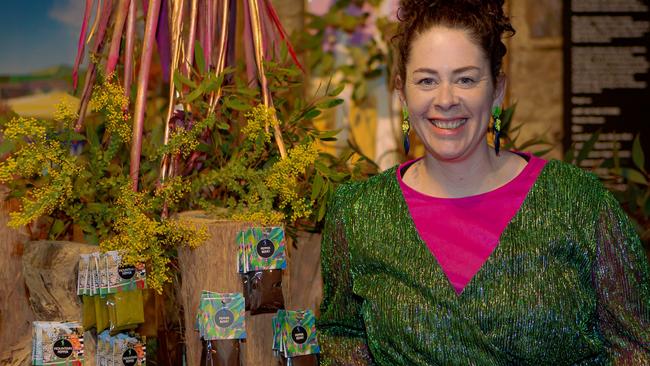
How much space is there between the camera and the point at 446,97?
5.21 feet

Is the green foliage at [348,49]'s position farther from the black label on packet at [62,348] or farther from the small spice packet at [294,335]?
the black label on packet at [62,348]

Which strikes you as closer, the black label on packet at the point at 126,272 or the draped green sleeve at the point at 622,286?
the draped green sleeve at the point at 622,286

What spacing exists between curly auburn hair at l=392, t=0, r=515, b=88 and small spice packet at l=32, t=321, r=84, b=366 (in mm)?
864

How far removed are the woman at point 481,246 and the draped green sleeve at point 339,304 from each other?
0.05 metres

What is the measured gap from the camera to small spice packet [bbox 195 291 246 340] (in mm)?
1747

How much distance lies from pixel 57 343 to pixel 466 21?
102cm

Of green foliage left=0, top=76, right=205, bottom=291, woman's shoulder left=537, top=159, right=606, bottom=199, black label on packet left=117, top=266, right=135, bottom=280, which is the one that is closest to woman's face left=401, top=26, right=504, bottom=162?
woman's shoulder left=537, top=159, right=606, bottom=199

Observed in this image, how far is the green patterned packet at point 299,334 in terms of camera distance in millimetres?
1809

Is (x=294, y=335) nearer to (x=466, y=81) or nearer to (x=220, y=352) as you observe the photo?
(x=220, y=352)

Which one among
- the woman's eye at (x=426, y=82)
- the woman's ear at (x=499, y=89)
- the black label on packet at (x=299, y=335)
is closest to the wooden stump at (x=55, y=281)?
the black label on packet at (x=299, y=335)

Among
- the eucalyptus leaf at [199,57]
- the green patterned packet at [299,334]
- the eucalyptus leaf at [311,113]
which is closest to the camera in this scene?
the green patterned packet at [299,334]

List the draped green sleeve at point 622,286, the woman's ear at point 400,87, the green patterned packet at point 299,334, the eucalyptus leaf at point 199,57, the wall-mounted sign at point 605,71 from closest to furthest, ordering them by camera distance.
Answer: the draped green sleeve at point 622,286 < the woman's ear at point 400,87 < the green patterned packet at point 299,334 < the eucalyptus leaf at point 199,57 < the wall-mounted sign at point 605,71

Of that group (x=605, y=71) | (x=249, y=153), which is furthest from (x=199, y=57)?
(x=605, y=71)

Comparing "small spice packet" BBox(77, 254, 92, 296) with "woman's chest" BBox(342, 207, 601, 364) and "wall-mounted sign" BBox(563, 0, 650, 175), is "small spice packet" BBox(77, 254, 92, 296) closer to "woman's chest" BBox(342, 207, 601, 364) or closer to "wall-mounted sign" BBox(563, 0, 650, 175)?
"woman's chest" BBox(342, 207, 601, 364)
